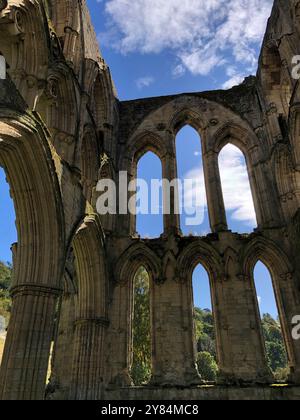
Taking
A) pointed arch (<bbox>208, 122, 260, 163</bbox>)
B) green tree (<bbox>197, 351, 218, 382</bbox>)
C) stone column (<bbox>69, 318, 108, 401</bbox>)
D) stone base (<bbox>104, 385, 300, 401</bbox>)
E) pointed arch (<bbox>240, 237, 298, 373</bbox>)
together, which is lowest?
stone base (<bbox>104, 385, 300, 401</bbox>)

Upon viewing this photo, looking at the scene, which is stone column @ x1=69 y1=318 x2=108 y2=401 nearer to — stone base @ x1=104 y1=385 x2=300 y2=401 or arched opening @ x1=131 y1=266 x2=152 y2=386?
stone base @ x1=104 y1=385 x2=300 y2=401

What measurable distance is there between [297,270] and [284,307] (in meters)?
1.18

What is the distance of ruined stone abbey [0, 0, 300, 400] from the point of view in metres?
7.05

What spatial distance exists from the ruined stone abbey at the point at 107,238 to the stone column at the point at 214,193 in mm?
50

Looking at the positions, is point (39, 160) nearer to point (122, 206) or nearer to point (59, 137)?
point (59, 137)

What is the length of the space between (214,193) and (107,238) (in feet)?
14.0

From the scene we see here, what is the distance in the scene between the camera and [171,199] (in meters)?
12.6

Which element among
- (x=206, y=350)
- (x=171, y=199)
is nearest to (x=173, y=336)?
(x=171, y=199)

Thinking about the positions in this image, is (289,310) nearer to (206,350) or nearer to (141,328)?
(141,328)

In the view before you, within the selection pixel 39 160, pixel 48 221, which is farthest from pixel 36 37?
pixel 48 221

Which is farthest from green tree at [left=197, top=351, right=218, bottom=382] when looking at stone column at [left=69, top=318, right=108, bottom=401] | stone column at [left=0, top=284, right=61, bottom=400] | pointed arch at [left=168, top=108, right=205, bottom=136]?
stone column at [left=0, top=284, right=61, bottom=400]

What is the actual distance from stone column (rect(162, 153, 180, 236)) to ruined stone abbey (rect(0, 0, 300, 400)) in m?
0.07

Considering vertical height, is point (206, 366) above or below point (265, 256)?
above

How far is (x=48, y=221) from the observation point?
7.46 meters
